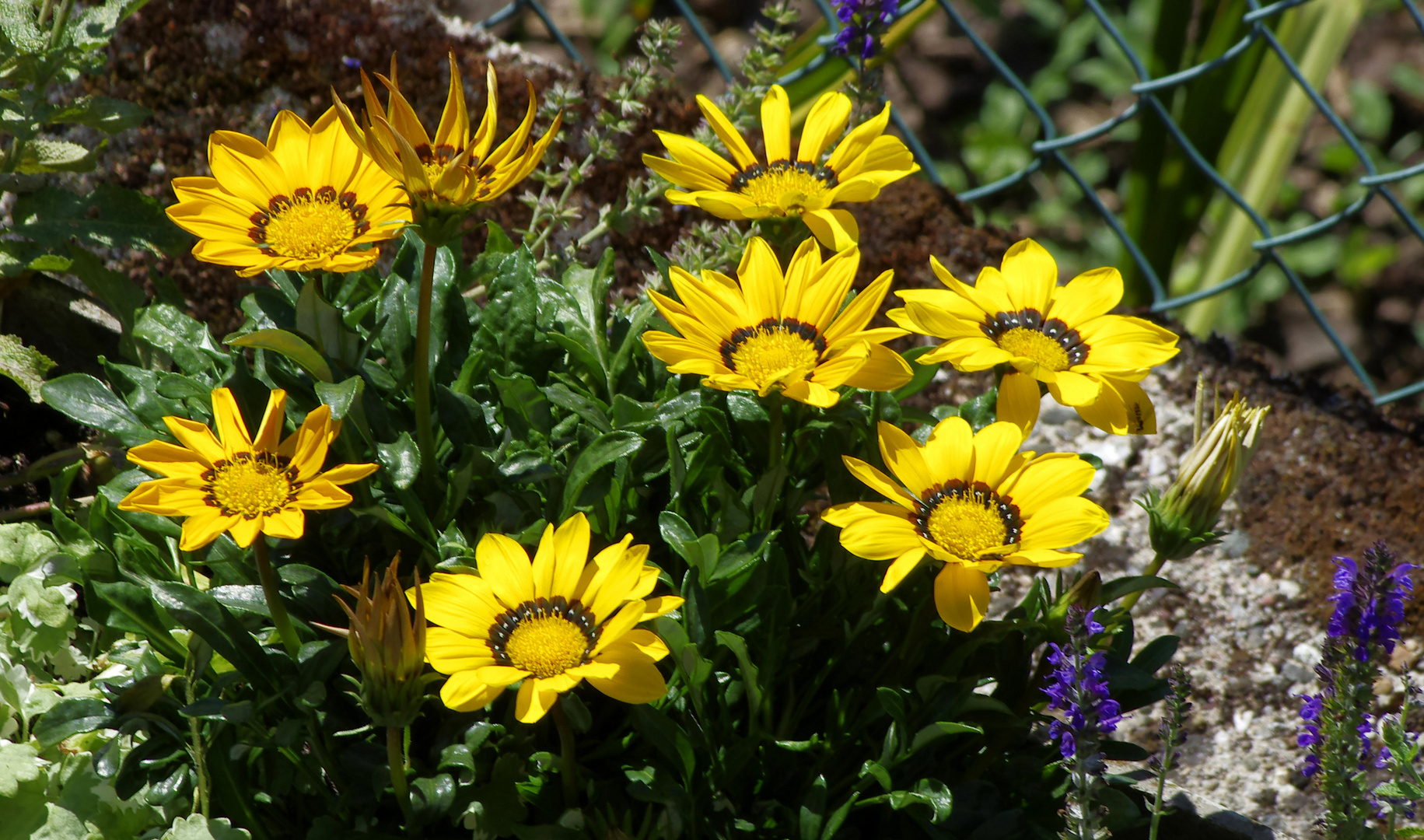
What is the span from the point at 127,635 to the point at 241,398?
1.38ft

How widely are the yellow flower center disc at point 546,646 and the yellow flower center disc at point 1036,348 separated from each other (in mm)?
516

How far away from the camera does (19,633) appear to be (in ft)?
4.82

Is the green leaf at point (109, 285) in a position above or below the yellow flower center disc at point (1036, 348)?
below

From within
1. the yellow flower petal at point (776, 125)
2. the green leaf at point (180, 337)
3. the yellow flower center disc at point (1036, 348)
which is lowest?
the green leaf at point (180, 337)

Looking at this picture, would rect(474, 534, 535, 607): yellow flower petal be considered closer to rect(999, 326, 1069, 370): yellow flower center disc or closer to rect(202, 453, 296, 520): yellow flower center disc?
rect(202, 453, 296, 520): yellow flower center disc

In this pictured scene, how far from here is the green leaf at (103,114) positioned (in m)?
1.69

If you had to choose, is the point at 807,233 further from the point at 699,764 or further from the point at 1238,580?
the point at 1238,580

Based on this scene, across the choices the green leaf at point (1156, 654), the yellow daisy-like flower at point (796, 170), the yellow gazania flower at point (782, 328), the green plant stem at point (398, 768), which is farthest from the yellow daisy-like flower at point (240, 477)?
the green leaf at point (1156, 654)

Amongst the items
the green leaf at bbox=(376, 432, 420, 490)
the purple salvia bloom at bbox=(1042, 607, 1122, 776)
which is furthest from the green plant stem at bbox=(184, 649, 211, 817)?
the purple salvia bloom at bbox=(1042, 607, 1122, 776)

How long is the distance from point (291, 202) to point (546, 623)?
52cm

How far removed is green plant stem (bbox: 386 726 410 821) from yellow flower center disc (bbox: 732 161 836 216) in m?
0.65

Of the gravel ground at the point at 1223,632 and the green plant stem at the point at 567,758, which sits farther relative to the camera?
the gravel ground at the point at 1223,632

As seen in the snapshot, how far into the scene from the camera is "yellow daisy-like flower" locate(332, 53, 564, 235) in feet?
3.50

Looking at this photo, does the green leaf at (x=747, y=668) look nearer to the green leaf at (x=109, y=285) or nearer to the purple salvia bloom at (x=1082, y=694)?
the purple salvia bloom at (x=1082, y=694)
